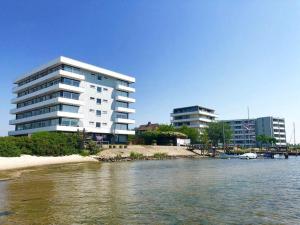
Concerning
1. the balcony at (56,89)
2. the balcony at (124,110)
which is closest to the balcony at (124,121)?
the balcony at (124,110)

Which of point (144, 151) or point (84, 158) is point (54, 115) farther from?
point (144, 151)

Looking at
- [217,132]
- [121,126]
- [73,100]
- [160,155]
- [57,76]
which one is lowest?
[160,155]

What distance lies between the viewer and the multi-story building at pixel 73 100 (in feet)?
263

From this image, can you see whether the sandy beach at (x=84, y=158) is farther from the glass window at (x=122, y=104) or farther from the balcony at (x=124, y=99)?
the balcony at (x=124, y=99)

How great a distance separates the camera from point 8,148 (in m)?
55.3

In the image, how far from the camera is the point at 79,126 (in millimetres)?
82750

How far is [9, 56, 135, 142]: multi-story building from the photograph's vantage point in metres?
80.2

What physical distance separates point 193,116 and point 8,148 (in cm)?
12007

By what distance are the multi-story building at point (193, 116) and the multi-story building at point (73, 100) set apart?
225ft

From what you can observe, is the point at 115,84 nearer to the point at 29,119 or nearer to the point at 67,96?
the point at 67,96

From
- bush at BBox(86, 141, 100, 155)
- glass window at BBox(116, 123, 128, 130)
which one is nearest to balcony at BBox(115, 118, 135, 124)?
glass window at BBox(116, 123, 128, 130)

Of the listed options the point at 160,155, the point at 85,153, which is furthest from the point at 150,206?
the point at 160,155

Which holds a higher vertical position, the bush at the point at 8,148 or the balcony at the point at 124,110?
the balcony at the point at 124,110

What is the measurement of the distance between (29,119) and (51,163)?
33.7 m
